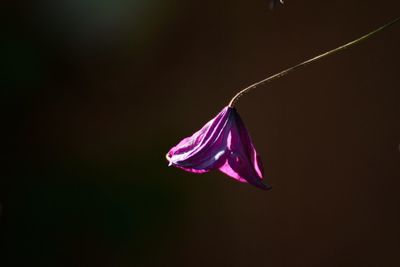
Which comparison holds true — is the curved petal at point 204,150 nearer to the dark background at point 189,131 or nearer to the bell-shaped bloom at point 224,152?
the bell-shaped bloom at point 224,152

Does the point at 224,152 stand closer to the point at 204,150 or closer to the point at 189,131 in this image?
the point at 204,150

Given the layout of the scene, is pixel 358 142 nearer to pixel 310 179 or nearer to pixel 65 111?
pixel 310 179

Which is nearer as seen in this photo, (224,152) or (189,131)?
(224,152)

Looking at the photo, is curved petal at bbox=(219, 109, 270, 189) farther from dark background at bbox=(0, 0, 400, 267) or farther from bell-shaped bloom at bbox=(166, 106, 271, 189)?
dark background at bbox=(0, 0, 400, 267)

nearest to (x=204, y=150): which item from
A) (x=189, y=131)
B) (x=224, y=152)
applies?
(x=224, y=152)

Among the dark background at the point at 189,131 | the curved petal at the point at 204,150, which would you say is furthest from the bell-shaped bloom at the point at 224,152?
the dark background at the point at 189,131
